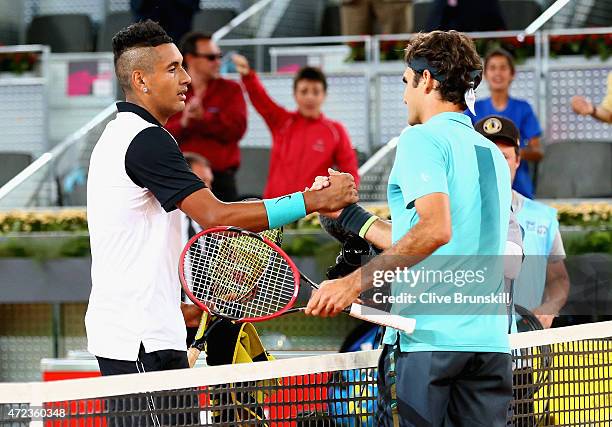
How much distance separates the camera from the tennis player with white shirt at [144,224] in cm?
397

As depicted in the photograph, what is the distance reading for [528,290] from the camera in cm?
593

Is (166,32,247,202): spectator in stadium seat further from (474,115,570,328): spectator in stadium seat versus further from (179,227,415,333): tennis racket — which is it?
(179,227,415,333): tennis racket

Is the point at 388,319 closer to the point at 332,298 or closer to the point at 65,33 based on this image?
the point at 332,298

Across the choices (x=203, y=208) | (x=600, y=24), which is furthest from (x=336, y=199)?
(x=600, y=24)

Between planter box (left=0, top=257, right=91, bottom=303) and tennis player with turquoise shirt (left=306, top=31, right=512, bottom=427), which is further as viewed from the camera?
planter box (left=0, top=257, right=91, bottom=303)

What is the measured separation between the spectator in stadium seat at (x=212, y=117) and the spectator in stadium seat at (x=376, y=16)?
9.99ft

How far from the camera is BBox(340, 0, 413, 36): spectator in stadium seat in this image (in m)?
12.1

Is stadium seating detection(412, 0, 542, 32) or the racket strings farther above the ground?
stadium seating detection(412, 0, 542, 32)

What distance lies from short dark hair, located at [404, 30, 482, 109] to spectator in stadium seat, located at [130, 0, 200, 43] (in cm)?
715

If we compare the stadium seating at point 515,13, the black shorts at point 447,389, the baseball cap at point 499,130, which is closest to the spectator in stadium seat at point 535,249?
the baseball cap at point 499,130

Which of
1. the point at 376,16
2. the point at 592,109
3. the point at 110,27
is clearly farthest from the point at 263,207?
the point at 110,27

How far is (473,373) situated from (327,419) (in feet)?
1.93

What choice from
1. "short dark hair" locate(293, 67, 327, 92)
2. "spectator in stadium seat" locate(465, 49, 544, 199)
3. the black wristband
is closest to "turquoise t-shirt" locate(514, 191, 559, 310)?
the black wristband

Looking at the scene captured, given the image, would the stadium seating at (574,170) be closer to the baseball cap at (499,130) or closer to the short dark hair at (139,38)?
the baseball cap at (499,130)
